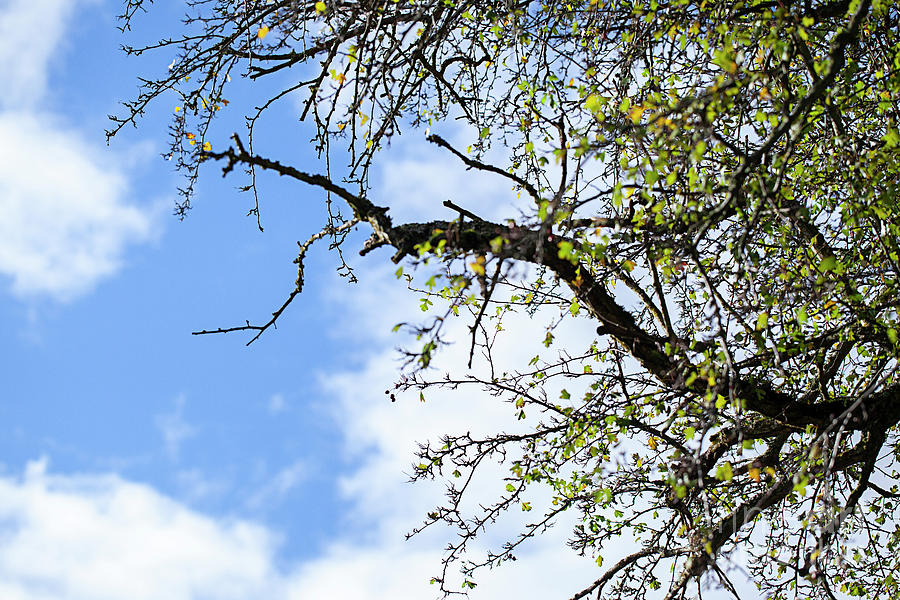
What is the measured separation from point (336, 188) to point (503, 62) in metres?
2.18

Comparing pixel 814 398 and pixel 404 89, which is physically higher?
pixel 404 89

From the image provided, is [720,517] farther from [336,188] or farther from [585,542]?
[336,188]

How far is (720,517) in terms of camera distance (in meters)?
6.34

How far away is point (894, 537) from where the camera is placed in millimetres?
6305

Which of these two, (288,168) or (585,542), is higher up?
(288,168)

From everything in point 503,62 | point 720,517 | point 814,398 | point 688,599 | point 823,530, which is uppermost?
point 503,62

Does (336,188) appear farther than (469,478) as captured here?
No

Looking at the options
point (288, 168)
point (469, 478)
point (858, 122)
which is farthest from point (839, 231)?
point (288, 168)

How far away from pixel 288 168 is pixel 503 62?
104 inches

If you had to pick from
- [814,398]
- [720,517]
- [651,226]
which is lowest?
[720,517]

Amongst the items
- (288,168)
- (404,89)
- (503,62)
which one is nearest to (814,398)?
(503,62)

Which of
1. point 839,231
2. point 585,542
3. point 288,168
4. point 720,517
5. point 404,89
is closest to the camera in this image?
point 288,168

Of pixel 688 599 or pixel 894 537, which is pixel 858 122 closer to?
pixel 894 537

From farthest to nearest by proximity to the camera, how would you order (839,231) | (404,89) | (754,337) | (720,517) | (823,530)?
(720,517) < (404,89) < (839,231) < (754,337) < (823,530)
